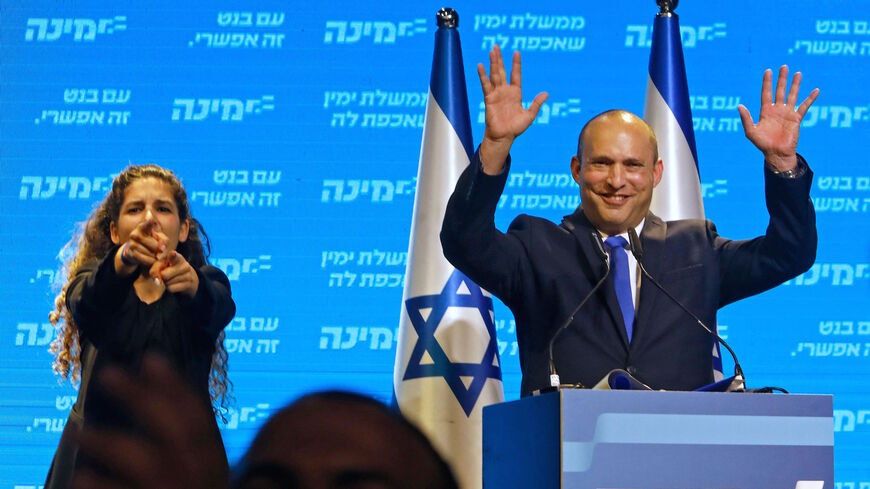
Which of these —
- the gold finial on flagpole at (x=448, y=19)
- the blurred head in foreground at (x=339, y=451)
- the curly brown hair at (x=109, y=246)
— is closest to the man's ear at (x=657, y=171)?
the curly brown hair at (x=109, y=246)

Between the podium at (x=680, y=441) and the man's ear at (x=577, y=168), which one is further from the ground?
the man's ear at (x=577, y=168)

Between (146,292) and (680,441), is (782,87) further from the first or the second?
(146,292)

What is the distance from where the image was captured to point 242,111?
4695 millimetres

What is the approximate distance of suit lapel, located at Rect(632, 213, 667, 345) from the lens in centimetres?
262

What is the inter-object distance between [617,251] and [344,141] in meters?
2.17

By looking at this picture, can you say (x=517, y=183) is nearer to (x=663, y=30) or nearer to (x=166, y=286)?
(x=663, y=30)

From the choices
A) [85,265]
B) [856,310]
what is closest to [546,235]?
[85,265]

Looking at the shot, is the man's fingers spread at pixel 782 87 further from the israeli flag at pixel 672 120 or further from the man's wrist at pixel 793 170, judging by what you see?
the israeli flag at pixel 672 120

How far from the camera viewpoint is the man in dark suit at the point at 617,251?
8.43ft

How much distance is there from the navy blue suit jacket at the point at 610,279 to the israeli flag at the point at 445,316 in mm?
1004

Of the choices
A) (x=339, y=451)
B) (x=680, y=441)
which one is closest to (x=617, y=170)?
(x=680, y=441)

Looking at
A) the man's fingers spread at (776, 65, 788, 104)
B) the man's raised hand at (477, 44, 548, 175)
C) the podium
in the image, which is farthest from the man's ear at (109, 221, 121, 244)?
the man's fingers spread at (776, 65, 788, 104)

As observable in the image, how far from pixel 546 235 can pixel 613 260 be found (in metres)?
0.18

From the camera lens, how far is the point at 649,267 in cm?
268
